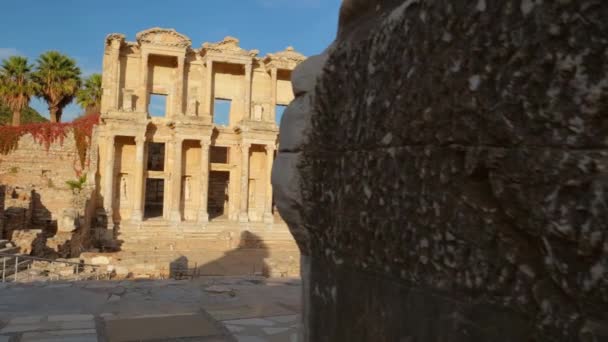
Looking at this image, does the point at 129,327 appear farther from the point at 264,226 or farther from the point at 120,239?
the point at 264,226

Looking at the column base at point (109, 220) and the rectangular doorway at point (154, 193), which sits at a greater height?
the rectangular doorway at point (154, 193)

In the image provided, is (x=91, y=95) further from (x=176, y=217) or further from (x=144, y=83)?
(x=176, y=217)

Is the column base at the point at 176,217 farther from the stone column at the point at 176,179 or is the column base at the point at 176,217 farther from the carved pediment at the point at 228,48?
the carved pediment at the point at 228,48

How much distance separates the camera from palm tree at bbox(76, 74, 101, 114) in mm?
33531

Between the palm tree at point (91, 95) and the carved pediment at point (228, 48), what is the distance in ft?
39.0

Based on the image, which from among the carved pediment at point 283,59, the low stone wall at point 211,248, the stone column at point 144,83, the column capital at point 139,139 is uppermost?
the carved pediment at point 283,59

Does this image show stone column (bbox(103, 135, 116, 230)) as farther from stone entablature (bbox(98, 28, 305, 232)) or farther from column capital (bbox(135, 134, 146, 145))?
column capital (bbox(135, 134, 146, 145))

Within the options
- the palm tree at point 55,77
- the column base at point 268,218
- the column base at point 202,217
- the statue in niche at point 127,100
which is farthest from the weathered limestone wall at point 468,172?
the palm tree at point 55,77

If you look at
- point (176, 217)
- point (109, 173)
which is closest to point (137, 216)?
point (176, 217)

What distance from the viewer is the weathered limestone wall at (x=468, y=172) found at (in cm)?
85

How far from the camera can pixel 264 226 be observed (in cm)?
2472

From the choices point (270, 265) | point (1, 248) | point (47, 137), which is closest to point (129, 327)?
point (270, 265)

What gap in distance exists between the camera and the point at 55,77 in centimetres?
3269

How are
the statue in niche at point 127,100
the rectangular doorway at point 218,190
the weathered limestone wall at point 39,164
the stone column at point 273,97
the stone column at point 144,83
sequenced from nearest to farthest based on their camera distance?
the statue in niche at point 127,100, the stone column at point 144,83, the stone column at point 273,97, the weathered limestone wall at point 39,164, the rectangular doorway at point 218,190
